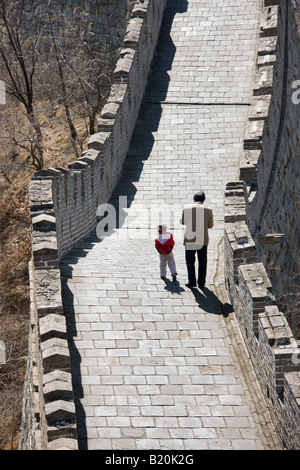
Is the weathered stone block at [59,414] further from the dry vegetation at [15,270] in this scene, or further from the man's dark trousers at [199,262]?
the dry vegetation at [15,270]

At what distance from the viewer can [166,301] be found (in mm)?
12859

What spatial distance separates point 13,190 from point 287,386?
55.2ft

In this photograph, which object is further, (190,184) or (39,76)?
(39,76)

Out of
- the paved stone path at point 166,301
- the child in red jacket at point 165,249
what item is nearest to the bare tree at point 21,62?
the paved stone path at point 166,301

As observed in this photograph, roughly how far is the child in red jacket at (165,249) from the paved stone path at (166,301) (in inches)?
7.5

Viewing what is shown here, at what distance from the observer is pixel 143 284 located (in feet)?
43.5

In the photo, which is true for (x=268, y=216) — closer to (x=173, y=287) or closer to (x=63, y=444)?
(x=173, y=287)

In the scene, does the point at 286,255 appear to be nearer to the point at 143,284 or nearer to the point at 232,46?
the point at 232,46

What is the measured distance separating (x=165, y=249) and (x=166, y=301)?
0.71m

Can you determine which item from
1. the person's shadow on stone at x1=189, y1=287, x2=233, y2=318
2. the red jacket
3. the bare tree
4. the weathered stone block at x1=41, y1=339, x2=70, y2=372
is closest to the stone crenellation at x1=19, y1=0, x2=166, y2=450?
the weathered stone block at x1=41, y1=339, x2=70, y2=372

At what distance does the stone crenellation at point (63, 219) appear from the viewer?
10.3 metres

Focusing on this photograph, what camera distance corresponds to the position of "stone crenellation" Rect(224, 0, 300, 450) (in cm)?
1069

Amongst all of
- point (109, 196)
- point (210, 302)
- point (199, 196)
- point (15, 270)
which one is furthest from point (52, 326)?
point (15, 270)
